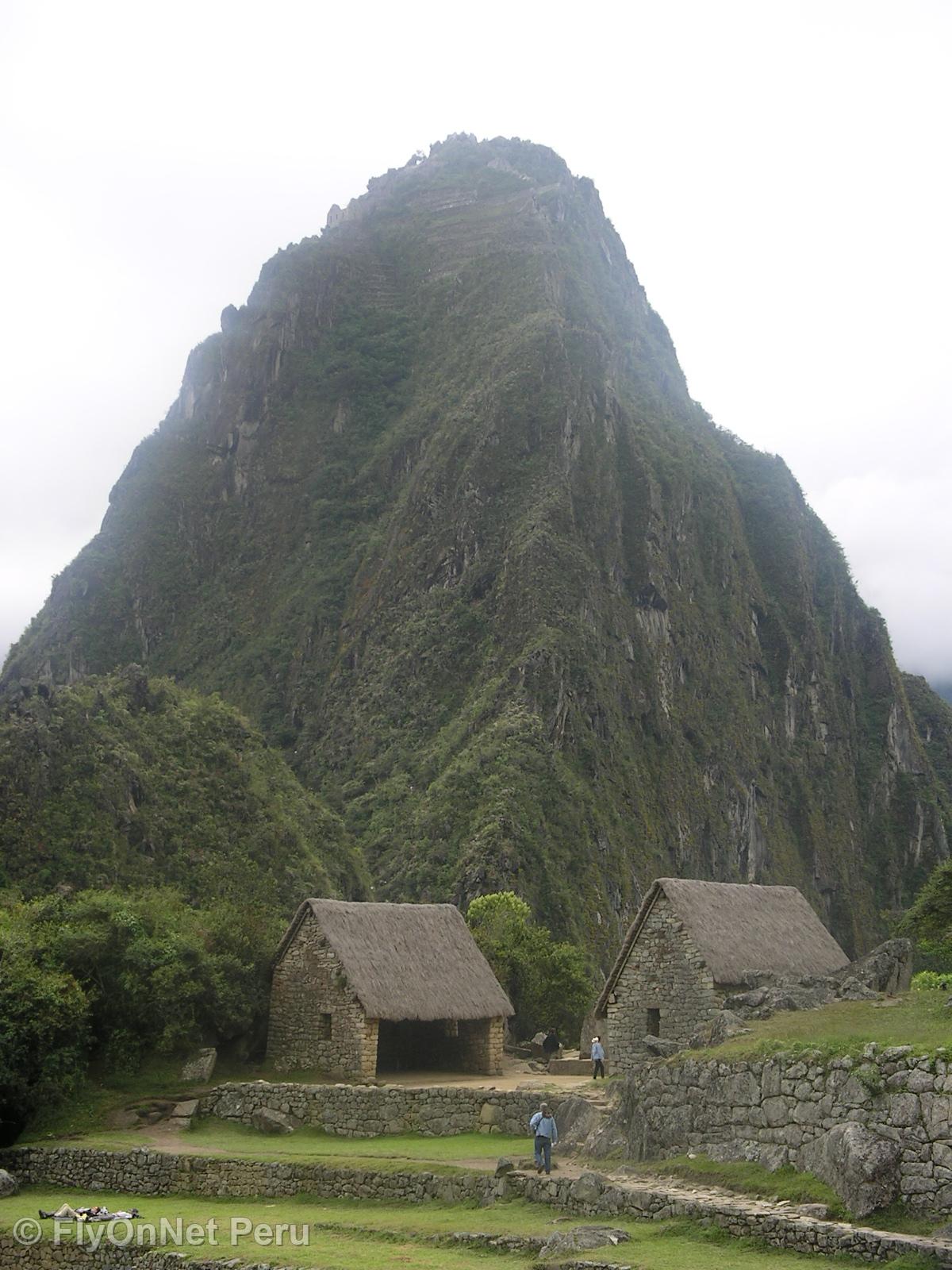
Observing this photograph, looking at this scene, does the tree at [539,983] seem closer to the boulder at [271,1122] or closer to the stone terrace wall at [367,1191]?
the boulder at [271,1122]

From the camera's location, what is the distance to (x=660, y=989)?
87.6ft

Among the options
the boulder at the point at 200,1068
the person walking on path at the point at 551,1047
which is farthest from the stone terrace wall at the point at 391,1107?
the person walking on path at the point at 551,1047

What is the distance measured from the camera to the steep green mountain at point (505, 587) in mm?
107812

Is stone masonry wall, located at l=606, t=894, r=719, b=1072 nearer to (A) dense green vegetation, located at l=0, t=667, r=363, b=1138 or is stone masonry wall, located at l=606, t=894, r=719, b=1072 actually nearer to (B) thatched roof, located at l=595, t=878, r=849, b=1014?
(B) thatched roof, located at l=595, t=878, r=849, b=1014

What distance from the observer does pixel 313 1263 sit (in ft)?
51.4

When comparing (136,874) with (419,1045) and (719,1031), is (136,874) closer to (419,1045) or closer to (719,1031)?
(419,1045)

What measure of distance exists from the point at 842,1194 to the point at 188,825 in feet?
136

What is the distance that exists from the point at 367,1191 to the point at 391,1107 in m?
4.32

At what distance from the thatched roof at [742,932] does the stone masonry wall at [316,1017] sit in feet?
16.1

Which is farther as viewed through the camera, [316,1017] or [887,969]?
[316,1017]

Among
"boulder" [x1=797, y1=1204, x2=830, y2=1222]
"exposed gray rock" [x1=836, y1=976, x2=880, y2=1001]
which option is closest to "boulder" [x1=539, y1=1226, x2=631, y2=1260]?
"boulder" [x1=797, y1=1204, x2=830, y2=1222]

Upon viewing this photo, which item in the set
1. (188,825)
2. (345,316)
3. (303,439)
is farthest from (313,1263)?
(345,316)

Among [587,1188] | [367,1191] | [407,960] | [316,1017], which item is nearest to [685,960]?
[407,960]

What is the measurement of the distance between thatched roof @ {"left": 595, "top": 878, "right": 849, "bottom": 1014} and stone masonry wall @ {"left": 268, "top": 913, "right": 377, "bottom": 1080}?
16.1ft
